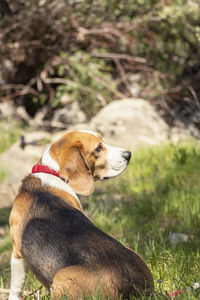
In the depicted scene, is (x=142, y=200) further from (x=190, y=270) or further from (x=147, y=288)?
(x=147, y=288)

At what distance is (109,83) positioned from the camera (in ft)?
29.8

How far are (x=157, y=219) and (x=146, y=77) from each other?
236 inches

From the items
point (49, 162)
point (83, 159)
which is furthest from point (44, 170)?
point (83, 159)

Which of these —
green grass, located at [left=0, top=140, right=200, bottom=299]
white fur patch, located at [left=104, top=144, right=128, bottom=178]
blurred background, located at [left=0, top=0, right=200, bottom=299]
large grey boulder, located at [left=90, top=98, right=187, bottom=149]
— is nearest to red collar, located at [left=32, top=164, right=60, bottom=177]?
white fur patch, located at [left=104, top=144, right=128, bottom=178]

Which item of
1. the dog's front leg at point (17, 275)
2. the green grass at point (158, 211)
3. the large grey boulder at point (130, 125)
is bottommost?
the large grey boulder at point (130, 125)

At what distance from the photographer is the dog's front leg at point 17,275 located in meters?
2.91

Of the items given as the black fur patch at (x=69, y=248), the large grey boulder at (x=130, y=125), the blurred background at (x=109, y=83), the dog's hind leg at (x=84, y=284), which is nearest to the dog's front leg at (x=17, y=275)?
the black fur patch at (x=69, y=248)

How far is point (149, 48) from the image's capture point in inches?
389

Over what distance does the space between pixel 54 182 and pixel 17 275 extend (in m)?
0.76

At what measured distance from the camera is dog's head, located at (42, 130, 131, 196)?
3.19 metres

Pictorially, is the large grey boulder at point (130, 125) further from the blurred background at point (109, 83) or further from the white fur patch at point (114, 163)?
the white fur patch at point (114, 163)

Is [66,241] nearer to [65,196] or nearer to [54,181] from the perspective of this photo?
[65,196]

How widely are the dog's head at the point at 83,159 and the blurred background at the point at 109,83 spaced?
1.72m

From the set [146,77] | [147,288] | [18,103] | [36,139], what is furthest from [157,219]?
[18,103]
